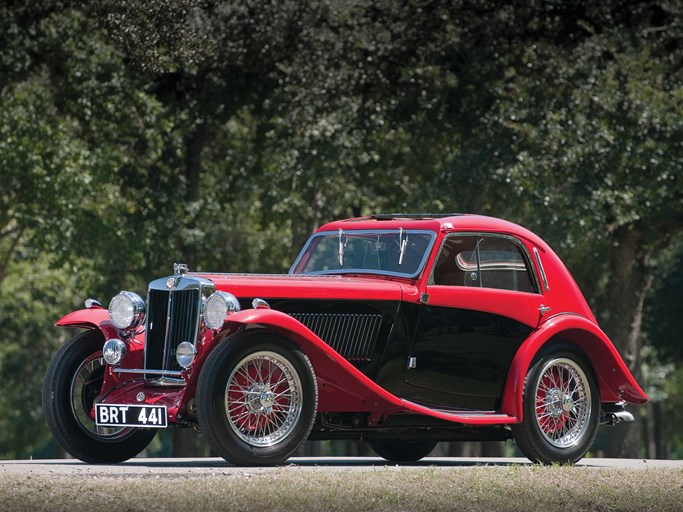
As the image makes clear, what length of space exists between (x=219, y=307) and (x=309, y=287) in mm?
952

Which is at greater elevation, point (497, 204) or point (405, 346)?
point (497, 204)

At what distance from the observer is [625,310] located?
24.5 metres

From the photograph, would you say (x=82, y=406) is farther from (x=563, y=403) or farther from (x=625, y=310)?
(x=625, y=310)

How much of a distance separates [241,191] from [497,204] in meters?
5.34

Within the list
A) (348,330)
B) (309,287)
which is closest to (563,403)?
(348,330)

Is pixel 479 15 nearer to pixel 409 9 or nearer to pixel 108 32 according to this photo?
pixel 409 9

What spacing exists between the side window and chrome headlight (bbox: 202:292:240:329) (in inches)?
86.7

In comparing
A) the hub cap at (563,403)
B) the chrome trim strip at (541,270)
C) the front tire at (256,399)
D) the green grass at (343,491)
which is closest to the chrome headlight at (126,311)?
the front tire at (256,399)

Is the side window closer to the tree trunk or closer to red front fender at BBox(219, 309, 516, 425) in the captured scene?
red front fender at BBox(219, 309, 516, 425)

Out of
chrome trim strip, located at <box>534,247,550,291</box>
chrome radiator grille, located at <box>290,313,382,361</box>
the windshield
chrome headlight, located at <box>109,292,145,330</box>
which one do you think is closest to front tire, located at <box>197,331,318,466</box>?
chrome radiator grille, located at <box>290,313,382,361</box>

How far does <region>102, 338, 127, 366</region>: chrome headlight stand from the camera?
10.8 meters

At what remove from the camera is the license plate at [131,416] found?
1008cm

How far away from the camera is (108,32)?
21.3 meters

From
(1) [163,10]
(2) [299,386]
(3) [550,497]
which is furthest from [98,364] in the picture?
(1) [163,10]
